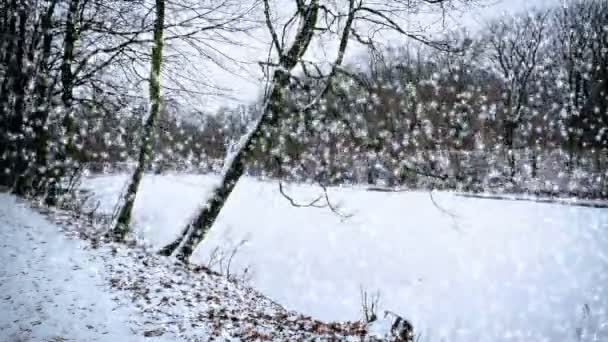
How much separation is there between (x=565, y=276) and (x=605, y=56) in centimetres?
2960

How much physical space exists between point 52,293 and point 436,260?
1158cm

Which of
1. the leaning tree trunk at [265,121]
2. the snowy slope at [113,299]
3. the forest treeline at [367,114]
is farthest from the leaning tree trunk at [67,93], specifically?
the leaning tree trunk at [265,121]

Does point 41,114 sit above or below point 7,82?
below

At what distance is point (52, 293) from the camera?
175 inches

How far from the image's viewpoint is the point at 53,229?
6816 millimetres

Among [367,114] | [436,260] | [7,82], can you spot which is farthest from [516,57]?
[7,82]

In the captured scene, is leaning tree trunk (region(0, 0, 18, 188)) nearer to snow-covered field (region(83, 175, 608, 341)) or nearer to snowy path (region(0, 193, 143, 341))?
snowy path (region(0, 193, 143, 341))

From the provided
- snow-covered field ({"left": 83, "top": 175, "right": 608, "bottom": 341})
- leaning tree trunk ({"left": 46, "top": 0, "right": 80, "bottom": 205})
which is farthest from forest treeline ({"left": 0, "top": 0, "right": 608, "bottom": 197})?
snow-covered field ({"left": 83, "top": 175, "right": 608, "bottom": 341})

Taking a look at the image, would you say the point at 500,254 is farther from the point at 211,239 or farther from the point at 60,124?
the point at 60,124

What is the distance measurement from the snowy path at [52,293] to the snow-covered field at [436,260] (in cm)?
231

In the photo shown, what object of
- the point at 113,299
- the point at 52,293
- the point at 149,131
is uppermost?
the point at 149,131

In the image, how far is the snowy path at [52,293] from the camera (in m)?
3.75

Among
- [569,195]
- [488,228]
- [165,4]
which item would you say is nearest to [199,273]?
[165,4]

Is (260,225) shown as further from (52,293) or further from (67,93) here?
(52,293)
